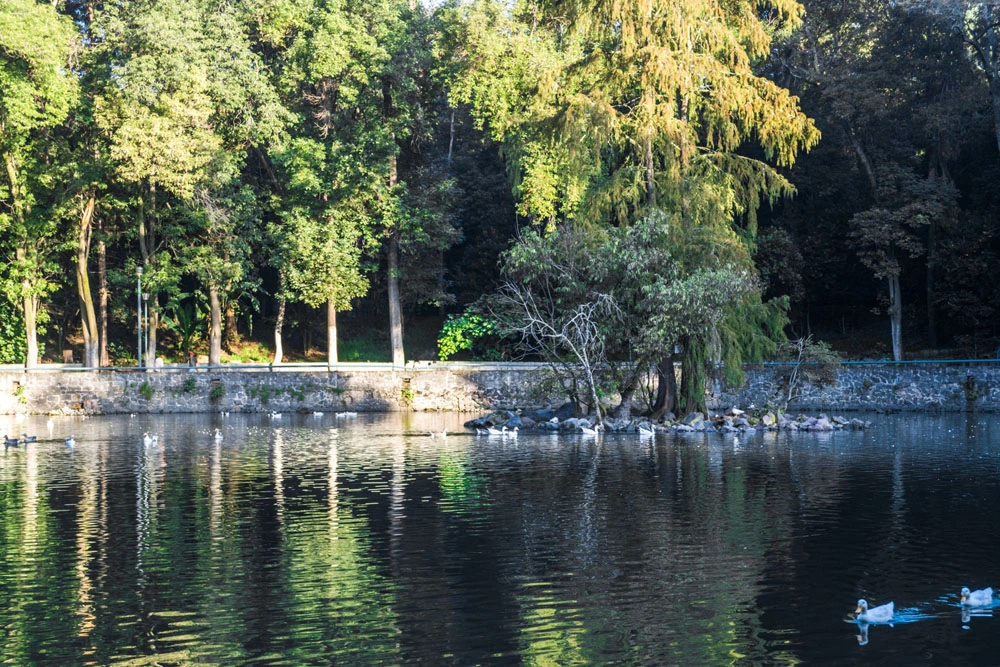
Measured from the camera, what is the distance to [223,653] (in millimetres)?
12141

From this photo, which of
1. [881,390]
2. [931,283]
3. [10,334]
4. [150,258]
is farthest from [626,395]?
[10,334]

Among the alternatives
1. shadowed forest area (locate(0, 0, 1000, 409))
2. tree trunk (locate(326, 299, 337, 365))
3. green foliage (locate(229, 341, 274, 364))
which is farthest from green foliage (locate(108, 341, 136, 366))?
tree trunk (locate(326, 299, 337, 365))

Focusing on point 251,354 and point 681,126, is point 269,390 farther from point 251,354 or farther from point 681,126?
point 681,126

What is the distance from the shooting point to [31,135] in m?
53.0

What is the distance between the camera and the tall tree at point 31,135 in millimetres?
48812

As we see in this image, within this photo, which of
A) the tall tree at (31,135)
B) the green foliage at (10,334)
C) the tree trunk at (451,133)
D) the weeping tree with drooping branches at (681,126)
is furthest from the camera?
the tree trunk at (451,133)

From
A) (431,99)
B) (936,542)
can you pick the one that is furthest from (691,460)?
(431,99)

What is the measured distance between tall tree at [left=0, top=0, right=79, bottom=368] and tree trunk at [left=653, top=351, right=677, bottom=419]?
30.6m

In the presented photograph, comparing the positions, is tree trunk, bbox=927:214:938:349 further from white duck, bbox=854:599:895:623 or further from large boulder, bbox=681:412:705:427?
white duck, bbox=854:599:895:623

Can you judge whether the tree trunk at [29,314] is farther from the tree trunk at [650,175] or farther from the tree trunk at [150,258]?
the tree trunk at [650,175]

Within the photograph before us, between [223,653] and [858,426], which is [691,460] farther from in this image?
[223,653]

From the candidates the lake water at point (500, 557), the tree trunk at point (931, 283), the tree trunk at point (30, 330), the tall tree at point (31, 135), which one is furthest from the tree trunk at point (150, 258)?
the tree trunk at point (931, 283)

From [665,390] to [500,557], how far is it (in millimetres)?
24215

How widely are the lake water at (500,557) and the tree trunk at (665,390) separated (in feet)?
28.2
